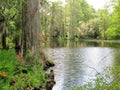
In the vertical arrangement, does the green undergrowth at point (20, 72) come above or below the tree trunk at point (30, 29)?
below

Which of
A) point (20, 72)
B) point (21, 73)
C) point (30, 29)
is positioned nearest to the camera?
point (21, 73)

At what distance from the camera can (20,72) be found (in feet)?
35.4

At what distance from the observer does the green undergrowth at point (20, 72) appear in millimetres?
8523

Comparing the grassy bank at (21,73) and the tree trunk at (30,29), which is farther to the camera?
the tree trunk at (30,29)

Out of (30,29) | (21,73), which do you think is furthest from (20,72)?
(30,29)

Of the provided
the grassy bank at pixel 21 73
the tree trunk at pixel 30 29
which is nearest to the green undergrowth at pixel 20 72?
the grassy bank at pixel 21 73

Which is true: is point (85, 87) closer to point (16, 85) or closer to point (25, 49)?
point (16, 85)

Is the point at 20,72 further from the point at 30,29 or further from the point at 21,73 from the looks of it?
the point at 30,29

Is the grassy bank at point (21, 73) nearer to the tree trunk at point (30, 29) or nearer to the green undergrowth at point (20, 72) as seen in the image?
the green undergrowth at point (20, 72)

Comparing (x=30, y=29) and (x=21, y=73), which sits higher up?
(x=30, y=29)

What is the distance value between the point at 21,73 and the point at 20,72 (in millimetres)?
370

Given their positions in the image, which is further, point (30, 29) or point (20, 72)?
point (30, 29)

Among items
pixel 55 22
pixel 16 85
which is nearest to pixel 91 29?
pixel 55 22

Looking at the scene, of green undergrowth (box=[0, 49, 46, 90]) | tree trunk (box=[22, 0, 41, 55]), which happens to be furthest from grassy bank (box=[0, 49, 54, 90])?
tree trunk (box=[22, 0, 41, 55])
